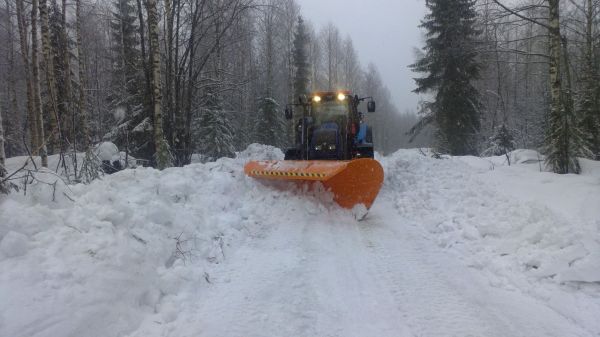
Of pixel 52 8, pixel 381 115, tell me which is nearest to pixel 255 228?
pixel 52 8

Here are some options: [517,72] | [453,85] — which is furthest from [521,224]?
[517,72]

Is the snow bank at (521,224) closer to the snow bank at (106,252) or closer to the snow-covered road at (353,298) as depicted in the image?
the snow-covered road at (353,298)

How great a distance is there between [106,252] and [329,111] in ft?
24.4

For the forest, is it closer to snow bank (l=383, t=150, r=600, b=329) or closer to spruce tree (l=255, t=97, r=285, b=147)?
spruce tree (l=255, t=97, r=285, b=147)

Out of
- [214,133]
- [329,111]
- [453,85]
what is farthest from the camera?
[453,85]

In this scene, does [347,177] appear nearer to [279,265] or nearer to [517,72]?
[279,265]

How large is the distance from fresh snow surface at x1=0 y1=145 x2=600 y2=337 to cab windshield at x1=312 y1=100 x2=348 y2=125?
12.4 feet

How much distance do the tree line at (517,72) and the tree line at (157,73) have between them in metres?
6.53

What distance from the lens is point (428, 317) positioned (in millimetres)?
3691

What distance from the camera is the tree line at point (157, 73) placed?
12188 mm

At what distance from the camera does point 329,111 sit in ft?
34.0

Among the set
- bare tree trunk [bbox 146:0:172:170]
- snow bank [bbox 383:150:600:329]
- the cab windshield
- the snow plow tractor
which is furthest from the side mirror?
bare tree trunk [bbox 146:0:172:170]

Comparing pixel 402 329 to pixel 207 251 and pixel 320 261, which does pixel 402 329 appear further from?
pixel 207 251

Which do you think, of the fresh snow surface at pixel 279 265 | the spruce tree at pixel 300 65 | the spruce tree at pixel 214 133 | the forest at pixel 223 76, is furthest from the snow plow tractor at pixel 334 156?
the spruce tree at pixel 300 65
